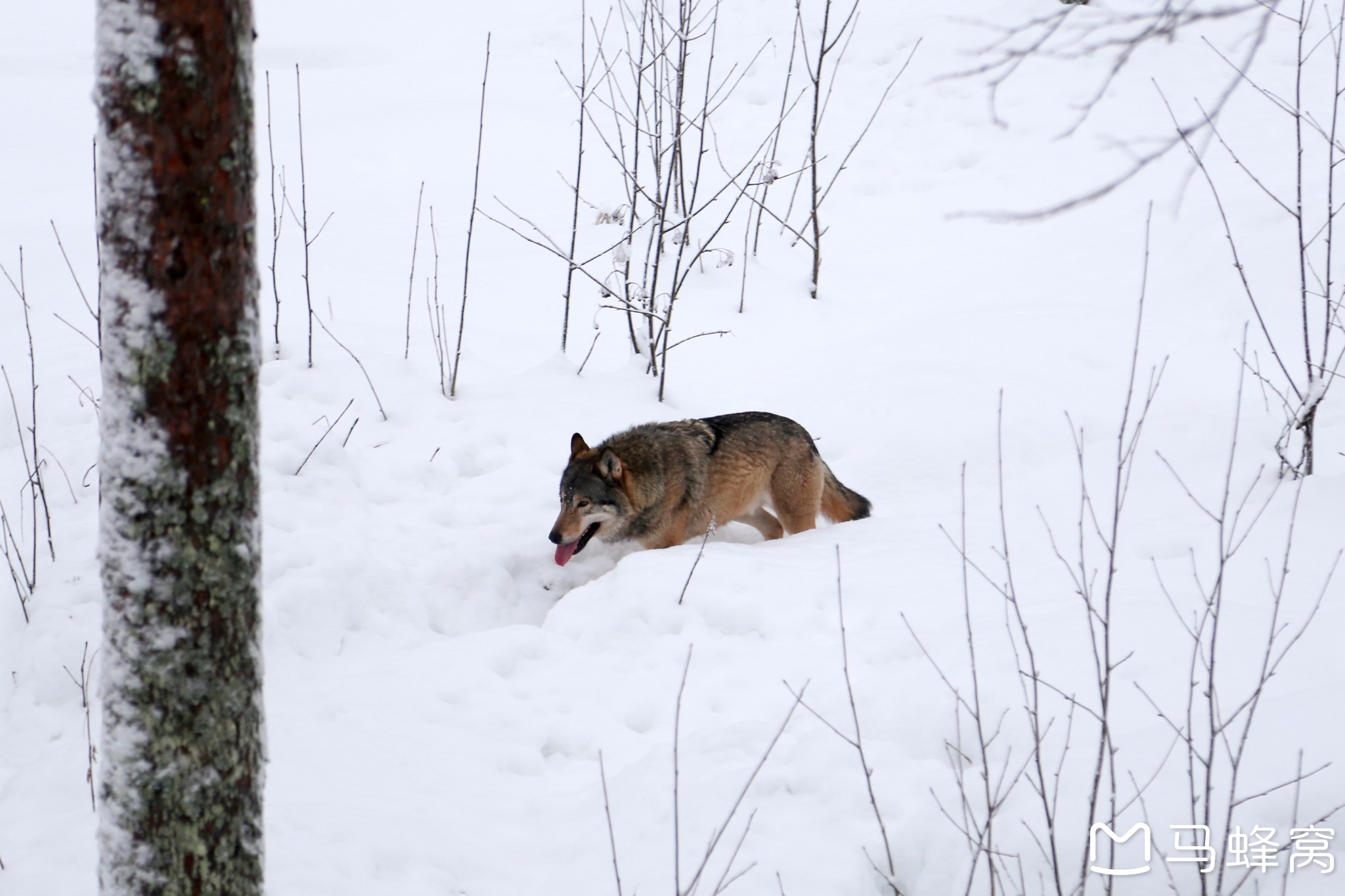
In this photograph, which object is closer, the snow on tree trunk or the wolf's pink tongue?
the snow on tree trunk

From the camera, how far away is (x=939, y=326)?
344 inches

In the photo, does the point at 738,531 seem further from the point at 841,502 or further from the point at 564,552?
the point at 564,552

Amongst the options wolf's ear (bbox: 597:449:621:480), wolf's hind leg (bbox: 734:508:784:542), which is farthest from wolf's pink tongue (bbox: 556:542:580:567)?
wolf's hind leg (bbox: 734:508:784:542)

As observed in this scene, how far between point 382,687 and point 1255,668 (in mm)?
3591

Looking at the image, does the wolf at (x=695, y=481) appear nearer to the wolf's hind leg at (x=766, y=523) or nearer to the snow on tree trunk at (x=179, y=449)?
the wolf's hind leg at (x=766, y=523)

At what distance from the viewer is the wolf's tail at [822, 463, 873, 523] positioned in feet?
20.2

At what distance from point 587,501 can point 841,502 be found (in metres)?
1.73

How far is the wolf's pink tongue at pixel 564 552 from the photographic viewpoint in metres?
5.50

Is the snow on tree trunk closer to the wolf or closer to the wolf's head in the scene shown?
the wolf's head

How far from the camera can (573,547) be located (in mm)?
5590

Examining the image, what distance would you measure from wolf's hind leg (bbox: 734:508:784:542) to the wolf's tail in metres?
0.38

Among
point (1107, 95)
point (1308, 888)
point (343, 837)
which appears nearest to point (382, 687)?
point (343, 837)

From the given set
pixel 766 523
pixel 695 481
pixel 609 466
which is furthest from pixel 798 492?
pixel 609 466

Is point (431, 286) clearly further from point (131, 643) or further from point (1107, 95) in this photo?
point (1107, 95)
